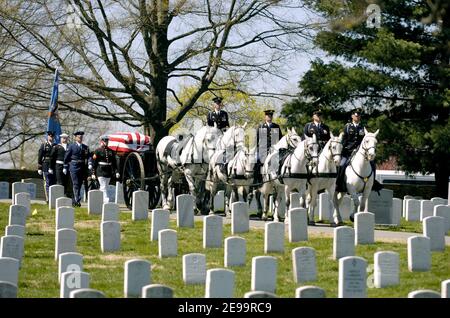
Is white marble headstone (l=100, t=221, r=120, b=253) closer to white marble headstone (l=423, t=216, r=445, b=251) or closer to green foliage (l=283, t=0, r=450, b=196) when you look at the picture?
white marble headstone (l=423, t=216, r=445, b=251)

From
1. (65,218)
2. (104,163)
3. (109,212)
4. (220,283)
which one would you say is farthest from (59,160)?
(220,283)

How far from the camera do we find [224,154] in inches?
999

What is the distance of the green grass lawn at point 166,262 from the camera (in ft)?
49.1

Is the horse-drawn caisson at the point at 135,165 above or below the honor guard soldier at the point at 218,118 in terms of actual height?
below

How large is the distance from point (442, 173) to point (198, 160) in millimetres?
16111

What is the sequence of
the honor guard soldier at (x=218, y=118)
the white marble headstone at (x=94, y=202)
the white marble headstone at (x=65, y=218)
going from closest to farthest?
the white marble headstone at (x=65, y=218) < the white marble headstone at (x=94, y=202) < the honor guard soldier at (x=218, y=118)

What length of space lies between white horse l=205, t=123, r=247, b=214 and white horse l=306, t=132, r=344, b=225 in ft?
6.35

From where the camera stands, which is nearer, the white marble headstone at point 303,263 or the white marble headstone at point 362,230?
the white marble headstone at point 303,263

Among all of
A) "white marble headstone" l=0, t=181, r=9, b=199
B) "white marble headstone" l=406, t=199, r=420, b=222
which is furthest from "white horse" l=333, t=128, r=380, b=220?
"white marble headstone" l=0, t=181, r=9, b=199

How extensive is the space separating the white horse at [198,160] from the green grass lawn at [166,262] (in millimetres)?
2908

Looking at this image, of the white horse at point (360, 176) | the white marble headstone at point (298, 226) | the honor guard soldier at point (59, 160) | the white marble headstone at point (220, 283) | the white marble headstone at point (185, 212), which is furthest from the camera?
the honor guard soldier at point (59, 160)

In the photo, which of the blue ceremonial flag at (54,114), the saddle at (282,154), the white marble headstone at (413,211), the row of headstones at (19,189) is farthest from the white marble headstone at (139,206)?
the blue ceremonial flag at (54,114)

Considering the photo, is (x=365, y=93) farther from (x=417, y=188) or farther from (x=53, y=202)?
(x=53, y=202)

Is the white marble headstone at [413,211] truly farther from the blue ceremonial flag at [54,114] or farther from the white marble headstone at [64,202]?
the blue ceremonial flag at [54,114]
